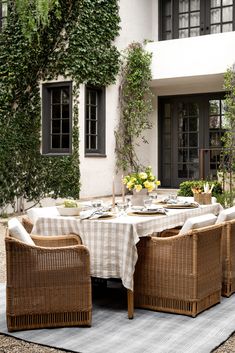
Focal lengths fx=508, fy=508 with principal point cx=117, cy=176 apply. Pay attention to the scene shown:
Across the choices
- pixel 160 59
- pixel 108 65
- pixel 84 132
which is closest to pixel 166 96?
pixel 160 59

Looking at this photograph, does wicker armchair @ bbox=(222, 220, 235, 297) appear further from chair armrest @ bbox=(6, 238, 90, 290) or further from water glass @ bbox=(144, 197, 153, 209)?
chair armrest @ bbox=(6, 238, 90, 290)

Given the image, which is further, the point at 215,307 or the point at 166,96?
the point at 166,96

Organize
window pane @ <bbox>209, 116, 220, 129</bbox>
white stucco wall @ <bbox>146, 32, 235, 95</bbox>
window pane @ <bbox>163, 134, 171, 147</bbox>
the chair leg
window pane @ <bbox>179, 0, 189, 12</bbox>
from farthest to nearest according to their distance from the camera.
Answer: window pane @ <bbox>163, 134, 171, 147</bbox>, window pane @ <bbox>179, 0, 189, 12</bbox>, window pane @ <bbox>209, 116, 220, 129</bbox>, white stucco wall @ <bbox>146, 32, 235, 95</bbox>, the chair leg

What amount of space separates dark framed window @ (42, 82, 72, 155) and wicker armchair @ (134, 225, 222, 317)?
6844 mm

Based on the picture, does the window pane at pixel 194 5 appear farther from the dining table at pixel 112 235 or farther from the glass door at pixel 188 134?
the dining table at pixel 112 235

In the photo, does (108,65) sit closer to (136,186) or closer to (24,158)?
(24,158)

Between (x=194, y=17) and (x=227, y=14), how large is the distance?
0.81 m

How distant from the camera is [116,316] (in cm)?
357

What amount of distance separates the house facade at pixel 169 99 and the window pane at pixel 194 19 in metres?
0.02

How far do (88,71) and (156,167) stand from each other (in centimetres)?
340

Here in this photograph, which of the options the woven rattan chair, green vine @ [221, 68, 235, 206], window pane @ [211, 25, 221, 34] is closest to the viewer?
the woven rattan chair

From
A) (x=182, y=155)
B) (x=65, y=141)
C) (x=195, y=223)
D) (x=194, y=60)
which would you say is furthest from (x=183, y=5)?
(x=195, y=223)

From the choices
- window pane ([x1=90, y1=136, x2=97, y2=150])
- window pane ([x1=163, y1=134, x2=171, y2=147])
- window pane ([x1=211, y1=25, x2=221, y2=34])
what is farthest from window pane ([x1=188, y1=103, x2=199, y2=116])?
window pane ([x1=90, y1=136, x2=97, y2=150])

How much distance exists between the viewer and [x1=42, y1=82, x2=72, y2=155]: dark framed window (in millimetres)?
10438
